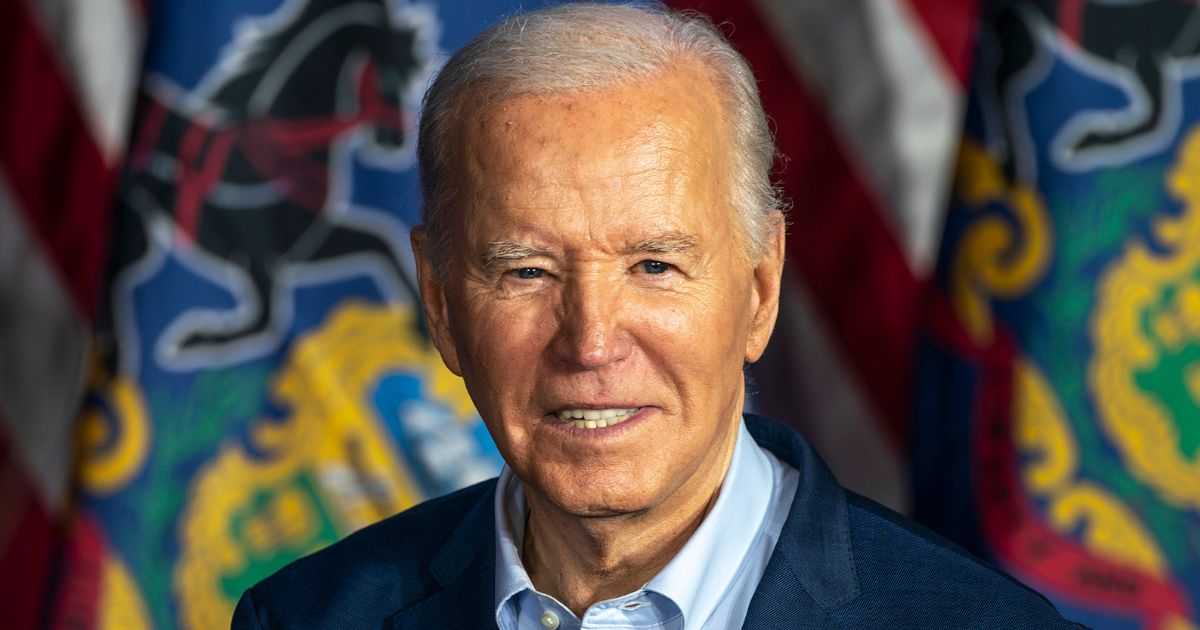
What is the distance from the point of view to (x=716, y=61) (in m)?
1.40

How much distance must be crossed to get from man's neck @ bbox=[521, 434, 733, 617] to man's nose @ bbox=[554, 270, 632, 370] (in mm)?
168

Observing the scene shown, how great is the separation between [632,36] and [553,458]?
368 millimetres

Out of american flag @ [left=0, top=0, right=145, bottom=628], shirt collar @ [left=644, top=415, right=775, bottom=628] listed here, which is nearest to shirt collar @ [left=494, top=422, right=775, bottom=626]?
shirt collar @ [left=644, top=415, right=775, bottom=628]

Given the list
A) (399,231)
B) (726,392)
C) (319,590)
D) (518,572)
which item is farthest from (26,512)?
(726,392)

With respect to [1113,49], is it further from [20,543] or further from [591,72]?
[20,543]

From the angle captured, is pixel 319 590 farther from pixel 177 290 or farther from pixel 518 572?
pixel 177 290

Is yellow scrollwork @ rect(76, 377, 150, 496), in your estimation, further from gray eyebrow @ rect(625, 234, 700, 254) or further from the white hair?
gray eyebrow @ rect(625, 234, 700, 254)

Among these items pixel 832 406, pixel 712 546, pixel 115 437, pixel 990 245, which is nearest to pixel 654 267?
pixel 712 546

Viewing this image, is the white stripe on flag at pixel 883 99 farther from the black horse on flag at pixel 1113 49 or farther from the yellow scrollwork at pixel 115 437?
the yellow scrollwork at pixel 115 437

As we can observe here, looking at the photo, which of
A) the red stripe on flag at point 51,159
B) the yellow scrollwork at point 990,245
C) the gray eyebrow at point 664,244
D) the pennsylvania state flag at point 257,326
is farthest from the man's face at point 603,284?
the red stripe on flag at point 51,159

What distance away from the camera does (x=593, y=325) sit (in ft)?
4.32

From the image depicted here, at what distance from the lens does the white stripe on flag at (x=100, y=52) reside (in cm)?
280

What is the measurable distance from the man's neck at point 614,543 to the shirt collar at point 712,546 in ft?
0.07

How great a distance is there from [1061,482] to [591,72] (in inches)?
56.3
